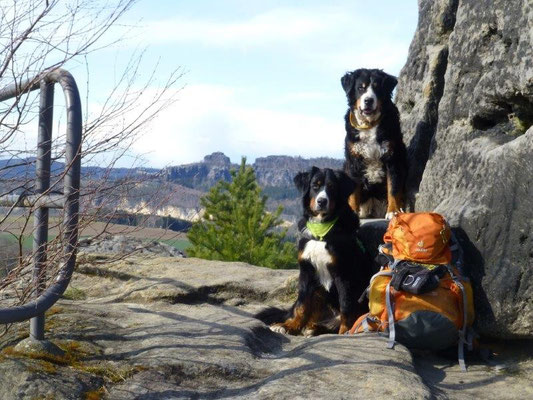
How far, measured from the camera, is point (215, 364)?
423 cm

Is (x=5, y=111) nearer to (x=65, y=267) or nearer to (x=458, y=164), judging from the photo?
(x=65, y=267)

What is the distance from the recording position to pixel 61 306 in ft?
16.8

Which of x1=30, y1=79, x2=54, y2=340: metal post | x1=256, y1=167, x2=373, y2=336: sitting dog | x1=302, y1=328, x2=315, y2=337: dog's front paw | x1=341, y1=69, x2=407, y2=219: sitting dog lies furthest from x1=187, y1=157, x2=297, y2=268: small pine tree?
x1=30, y1=79, x2=54, y2=340: metal post

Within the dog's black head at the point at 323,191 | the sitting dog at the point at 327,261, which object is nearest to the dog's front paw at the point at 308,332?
the sitting dog at the point at 327,261

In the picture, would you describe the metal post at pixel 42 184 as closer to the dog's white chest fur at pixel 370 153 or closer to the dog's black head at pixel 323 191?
the dog's black head at pixel 323 191

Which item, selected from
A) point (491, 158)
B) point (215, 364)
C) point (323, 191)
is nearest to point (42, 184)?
point (215, 364)

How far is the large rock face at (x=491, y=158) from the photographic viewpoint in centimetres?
505

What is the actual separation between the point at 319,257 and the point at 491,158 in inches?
65.4

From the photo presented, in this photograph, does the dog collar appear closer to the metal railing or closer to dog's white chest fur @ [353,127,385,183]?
dog's white chest fur @ [353,127,385,183]

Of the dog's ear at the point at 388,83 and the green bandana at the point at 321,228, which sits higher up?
the dog's ear at the point at 388,83

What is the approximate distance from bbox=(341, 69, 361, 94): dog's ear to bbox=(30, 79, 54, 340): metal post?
12.9 feet

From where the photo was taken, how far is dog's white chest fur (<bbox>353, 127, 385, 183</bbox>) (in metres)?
7.38

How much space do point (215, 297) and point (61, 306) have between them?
6.62ft

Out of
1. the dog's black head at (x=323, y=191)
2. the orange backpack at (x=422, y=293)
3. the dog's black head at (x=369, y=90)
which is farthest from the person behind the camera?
the dog's black head at (x=369, y=90)
